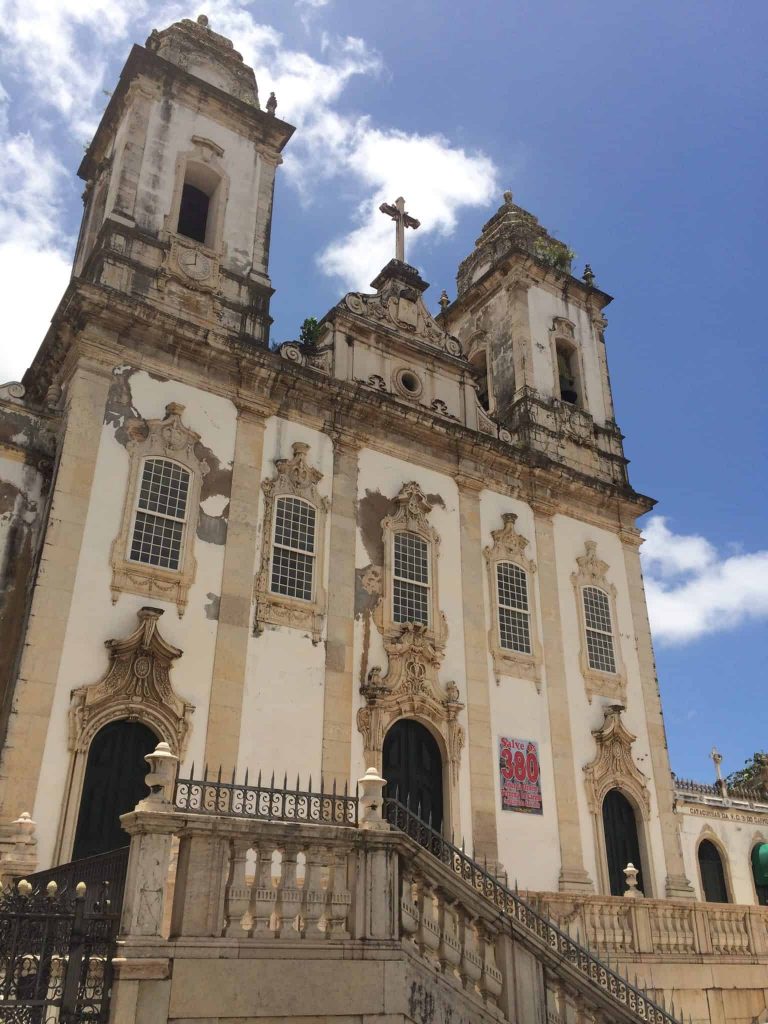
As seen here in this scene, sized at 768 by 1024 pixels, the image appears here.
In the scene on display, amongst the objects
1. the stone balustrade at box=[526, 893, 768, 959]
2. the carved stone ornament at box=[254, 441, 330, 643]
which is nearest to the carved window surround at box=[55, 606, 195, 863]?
the carved stone ornament at box=[254, 441, 330, 643]

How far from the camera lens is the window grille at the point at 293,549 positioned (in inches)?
614

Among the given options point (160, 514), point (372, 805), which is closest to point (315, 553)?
point (160, 514)

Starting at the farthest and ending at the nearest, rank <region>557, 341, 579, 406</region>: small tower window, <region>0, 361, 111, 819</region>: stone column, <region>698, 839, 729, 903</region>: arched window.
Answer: <region>698, 839, 729, 903</region>: arched window → <region>557, 341, 579, 406</region>: small tower window → <region>0, 361, 111, 819</region>: stone column

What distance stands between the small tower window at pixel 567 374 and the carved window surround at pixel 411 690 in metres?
8.57

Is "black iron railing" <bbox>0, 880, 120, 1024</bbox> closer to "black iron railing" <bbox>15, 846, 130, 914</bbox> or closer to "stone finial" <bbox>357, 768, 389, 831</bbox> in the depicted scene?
"black iron railing" <bbox>15, 846, 130, 914</bbox>

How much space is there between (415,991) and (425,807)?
27.7ft

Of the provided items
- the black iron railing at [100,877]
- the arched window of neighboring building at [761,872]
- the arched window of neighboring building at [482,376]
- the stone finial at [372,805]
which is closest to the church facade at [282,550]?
the arched window of neighboring building at [482,376]

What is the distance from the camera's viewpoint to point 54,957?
257 inches

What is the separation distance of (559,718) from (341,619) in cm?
536

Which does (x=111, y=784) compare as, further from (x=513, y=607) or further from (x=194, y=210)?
(x=194, y=210)

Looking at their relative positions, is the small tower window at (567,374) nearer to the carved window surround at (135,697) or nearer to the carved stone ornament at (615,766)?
the carved stone ornament at (615,766)

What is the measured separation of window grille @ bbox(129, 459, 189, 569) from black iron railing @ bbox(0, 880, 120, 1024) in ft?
26.5

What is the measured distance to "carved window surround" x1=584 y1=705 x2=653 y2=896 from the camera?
1758 cm

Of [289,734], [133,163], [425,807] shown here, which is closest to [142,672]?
[289,734]
